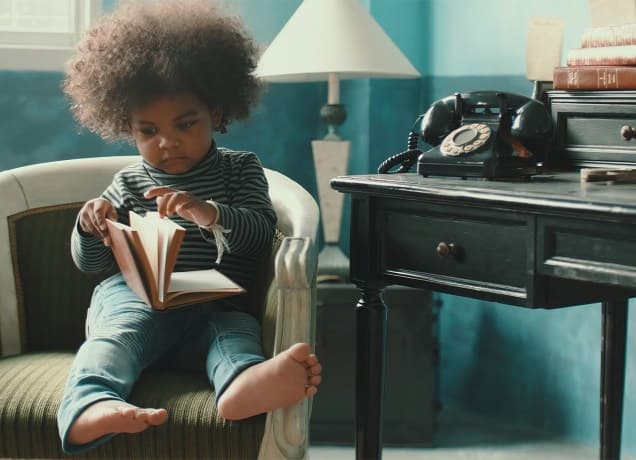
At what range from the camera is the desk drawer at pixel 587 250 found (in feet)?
4.27

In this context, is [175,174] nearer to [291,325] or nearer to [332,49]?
[291,325]

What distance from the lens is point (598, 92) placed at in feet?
5.72

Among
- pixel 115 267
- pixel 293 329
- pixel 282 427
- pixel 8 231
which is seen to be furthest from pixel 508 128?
pixel 8 231

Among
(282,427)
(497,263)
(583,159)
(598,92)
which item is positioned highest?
(598,92)

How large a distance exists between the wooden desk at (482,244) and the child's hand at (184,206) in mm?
223

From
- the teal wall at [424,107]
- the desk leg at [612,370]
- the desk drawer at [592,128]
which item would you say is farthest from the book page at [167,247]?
the teal wall at [424,107]

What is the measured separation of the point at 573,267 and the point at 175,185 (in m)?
0.82

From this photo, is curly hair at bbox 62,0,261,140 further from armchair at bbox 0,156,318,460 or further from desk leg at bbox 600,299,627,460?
desk leg at bbox 600,299,627,460

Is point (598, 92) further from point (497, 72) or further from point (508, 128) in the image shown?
point (497, 72)

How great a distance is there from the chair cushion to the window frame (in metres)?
1.39

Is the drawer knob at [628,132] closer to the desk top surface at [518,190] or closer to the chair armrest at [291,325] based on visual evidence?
the desk top surface at [518,190]

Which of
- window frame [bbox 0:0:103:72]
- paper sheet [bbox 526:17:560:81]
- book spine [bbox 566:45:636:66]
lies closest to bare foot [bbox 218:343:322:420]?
book spine [bbox 566:45:636:66]

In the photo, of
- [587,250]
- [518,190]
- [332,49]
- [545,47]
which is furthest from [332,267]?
[587,250]

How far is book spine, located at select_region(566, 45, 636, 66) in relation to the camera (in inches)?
66.4
